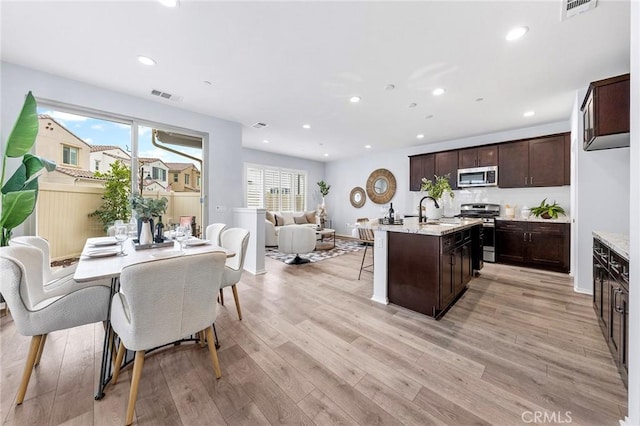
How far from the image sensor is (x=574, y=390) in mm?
1552

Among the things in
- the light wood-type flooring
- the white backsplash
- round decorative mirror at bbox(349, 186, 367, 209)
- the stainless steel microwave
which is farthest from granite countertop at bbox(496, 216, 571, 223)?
round decorative mirror at bbox(349, 186, 367, 209)

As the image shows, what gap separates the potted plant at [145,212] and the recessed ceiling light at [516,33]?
3563 millimetres

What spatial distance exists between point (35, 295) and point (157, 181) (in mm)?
2432

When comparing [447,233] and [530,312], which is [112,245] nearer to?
[447,233]

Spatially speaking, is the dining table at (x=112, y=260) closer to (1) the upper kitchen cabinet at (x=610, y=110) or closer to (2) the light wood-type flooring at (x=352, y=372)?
(2) the light wood-type flooring at (x=352, y=372)

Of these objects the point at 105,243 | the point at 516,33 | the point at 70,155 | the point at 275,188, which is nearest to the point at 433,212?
the point at 516,33

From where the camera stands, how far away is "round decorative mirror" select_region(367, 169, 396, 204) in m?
6.96

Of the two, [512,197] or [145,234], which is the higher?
[512,197]

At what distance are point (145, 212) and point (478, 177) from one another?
19.5 ft

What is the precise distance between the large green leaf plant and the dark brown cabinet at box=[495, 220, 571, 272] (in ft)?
22.6

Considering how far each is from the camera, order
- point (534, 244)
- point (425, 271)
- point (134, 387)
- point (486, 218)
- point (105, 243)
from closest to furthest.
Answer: point (134, 387) → point (105, 243) → point (425, 271) → point (534, 244) → point (486, 218)

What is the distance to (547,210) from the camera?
14.4 ft

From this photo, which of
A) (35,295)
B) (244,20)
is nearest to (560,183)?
(244,20)

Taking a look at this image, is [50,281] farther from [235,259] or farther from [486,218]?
[486,218]
